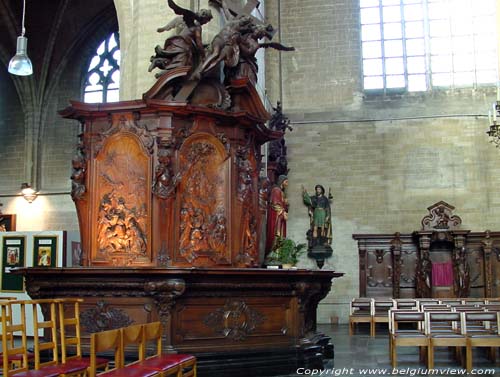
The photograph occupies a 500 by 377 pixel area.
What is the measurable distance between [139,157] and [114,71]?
38.3ft

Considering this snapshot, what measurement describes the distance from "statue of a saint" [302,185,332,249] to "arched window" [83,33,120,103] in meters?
6.81

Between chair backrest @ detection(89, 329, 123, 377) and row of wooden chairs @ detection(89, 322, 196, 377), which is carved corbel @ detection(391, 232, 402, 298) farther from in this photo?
chair backrest @ detection(89, 329, 123, 377)

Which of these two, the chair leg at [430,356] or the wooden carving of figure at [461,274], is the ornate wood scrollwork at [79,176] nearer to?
the chair leg at [430,356]

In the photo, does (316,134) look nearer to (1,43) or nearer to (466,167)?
(466,167)

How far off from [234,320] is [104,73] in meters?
13.7

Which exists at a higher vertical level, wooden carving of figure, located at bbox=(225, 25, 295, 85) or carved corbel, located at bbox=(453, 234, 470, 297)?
wooden carving of figure, located at bbox=(225, 25, 295, 85)

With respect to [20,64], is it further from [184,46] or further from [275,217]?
[275,217]

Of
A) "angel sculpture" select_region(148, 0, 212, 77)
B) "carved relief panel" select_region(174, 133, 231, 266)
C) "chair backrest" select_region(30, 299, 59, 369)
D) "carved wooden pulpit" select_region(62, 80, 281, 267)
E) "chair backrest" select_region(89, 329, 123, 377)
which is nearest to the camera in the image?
"chair backrest" select_region(89, 329, 123, 377)

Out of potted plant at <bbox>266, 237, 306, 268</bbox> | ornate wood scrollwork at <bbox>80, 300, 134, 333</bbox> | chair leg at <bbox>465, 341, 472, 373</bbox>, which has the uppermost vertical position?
potted plant at <bbox>266, 237, 306, 268</bbox>

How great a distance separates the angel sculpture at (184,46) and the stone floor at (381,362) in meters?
4.86

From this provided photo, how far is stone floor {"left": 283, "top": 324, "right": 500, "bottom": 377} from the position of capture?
8648mm

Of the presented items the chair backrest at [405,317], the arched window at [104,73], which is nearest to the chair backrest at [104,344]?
the chair backrest at [405,317]

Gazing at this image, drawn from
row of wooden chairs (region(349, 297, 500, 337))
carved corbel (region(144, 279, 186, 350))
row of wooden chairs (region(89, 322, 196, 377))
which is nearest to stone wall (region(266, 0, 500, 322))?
row of wooden chairs (region(349, 297, 500, 337))

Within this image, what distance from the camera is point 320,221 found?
19.1 meters
